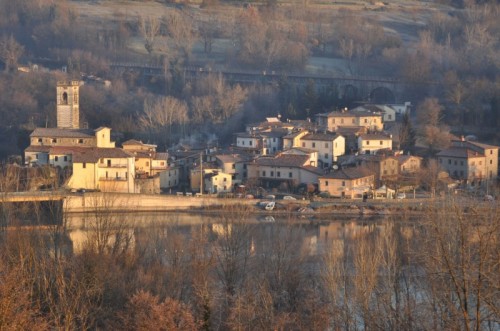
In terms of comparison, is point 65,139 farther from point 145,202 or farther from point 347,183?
point 347,183

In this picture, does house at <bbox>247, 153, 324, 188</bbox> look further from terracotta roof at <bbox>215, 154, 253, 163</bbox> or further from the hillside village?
terracotta roof at <bbox>215, 154, 253, 163</bbox>

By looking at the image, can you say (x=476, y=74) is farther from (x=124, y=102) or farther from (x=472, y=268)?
(x=472, y=268)

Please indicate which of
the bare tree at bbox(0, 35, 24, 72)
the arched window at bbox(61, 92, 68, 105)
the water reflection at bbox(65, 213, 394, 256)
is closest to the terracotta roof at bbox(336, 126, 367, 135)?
the water reflection at bbox(65, 213, 394, 256)

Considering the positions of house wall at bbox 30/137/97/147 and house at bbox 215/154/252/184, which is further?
house wall at bbox 30/137/97/147

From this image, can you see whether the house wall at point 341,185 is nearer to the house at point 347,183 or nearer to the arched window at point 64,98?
the house at point 347,183

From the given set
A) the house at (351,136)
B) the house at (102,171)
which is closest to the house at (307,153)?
the house at (351,136)

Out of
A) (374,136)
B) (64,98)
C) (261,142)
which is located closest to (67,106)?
(64,98)
